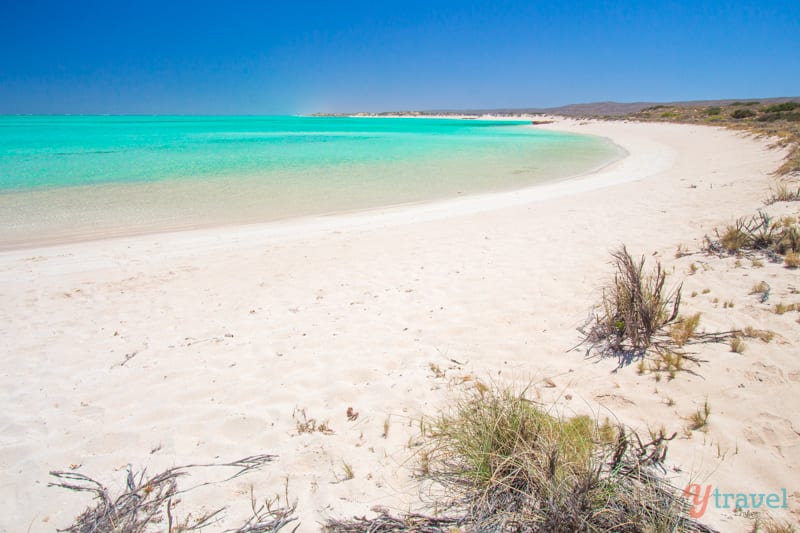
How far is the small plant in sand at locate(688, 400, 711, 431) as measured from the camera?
8.07ft

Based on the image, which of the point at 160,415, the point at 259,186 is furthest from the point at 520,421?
the point at 259,186

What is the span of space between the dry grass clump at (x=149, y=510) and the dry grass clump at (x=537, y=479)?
1.16ft

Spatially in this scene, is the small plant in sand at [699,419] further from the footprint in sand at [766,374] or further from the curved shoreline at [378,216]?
the curved shoreline at [378,216]

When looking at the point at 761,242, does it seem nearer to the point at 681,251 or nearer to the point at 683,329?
the point at 681,251

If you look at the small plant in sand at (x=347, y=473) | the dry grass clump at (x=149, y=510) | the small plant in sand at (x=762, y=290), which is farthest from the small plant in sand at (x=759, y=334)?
the dry grass clump at (x=149, y=510)

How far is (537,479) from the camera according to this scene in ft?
6.25

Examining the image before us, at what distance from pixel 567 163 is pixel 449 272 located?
17493 millimetres

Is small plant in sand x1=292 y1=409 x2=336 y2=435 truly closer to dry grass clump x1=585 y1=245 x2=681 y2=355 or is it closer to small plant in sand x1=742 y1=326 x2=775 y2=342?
dry grass clump x1=585 y1=245 x2=681 y2=355

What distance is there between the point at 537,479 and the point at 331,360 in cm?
220

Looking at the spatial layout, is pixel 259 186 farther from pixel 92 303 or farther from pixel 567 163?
pixel 567 163

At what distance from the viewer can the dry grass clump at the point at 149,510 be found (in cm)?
200

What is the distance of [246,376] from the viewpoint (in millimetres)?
3465

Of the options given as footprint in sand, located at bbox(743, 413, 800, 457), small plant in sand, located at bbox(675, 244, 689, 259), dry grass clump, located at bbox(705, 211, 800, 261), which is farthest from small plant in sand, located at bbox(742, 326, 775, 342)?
small plant in sand, located at bbox(675, 244, 689, 259)
